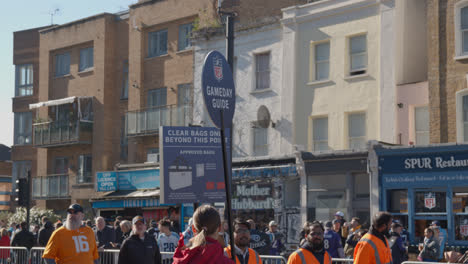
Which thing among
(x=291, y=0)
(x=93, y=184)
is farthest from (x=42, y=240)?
(x=93, y=184)

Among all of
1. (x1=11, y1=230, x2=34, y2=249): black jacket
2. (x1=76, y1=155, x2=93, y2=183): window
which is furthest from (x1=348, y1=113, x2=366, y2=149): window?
(x1=76, y1=155, x2=93, y2=183): window

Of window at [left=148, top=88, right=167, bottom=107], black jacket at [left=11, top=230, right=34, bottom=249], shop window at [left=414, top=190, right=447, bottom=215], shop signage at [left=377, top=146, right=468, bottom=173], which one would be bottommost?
black jacket at [left=11, top=230, right=34, bottom=249]

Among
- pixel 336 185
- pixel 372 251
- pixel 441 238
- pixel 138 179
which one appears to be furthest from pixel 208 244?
pixel 138 179

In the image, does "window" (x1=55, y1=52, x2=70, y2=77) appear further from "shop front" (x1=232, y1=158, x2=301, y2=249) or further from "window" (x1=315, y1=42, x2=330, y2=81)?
"window" (x1=315, y1=42, x2=330, y2=81)

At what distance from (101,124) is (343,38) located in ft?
54.3

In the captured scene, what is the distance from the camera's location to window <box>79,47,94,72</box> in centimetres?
4244

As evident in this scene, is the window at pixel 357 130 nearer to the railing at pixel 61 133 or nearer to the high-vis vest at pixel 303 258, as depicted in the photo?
the railing at pixel 61 133

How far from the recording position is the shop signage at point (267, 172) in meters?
29.0

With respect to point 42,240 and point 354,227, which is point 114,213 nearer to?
point 42,240

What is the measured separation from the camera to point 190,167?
724 inches

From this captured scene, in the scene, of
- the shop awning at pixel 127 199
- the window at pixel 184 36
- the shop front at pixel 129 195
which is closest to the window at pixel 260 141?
the shop front at pixel 129 195

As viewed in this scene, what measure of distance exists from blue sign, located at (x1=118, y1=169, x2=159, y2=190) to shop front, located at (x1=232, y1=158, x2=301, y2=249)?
232 inches

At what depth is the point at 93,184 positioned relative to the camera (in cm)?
4100

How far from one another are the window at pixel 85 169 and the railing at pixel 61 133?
108cm
